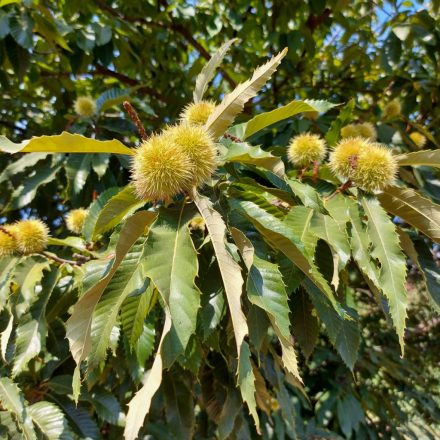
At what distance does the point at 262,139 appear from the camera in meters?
2.32

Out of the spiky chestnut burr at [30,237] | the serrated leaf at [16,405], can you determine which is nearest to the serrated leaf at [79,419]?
the serrated leaf at [16,405]

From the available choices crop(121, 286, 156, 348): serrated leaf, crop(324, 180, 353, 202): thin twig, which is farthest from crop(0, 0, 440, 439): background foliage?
crop(324, 180, 353, 202): thin twig

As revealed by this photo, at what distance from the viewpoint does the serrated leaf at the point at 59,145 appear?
82cm

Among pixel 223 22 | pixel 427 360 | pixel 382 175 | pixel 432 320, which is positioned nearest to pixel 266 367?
pixel 382 175

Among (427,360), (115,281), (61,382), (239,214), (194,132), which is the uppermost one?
(194,132)

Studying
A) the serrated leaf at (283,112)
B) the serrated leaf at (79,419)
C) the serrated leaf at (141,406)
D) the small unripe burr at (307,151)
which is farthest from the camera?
the serrated leaf at (79,419)

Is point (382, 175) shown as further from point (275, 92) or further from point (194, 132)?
point (275, 92)

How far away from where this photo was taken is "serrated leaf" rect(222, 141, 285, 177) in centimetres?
96

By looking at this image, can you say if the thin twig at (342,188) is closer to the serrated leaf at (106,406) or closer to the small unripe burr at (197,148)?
the small unripe burr at (197,148)

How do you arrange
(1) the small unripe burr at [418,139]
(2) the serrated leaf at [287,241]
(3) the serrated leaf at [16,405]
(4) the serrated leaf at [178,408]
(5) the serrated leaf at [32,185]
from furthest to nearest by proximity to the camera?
(1) the small unripe burr at [418,139]
(5) the serrated leaf at [32,185]
(4) the serrated leaf at [178,408]
(3) the serrated leaf at [16,405]
(2) the serrated leaf at [287,241]

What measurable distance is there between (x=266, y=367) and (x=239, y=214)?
3.10ft

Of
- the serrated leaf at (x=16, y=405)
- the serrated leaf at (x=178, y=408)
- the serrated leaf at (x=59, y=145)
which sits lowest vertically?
the serrated leaf at (x=178, y=408)

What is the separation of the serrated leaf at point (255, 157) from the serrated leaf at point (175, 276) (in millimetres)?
186

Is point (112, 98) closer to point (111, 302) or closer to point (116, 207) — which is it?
point (116, 207)
